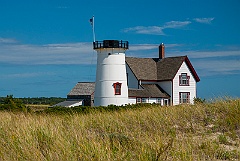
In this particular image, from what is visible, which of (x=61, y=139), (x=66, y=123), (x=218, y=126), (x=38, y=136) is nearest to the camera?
(x=61, y=139)

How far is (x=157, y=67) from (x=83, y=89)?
41.6 ft

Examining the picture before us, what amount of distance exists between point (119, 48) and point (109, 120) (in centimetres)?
2776

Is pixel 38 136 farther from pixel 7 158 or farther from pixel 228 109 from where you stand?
pixel 228 109

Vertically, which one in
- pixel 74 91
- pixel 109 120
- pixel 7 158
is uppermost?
pixel 74 91

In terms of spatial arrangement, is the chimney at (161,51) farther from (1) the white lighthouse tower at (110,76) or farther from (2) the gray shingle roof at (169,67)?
(1) the white lighthouse tower at (110,76)

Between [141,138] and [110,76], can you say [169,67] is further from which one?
[141,138]

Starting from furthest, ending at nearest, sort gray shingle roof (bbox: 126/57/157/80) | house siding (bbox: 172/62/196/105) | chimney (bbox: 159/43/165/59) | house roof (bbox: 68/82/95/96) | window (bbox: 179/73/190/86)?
house roof (bbox: 68/82/95/96)
chimney (bbox: 159/43/165/59)
window (bbox: 179/73/190/86)
house siding (bbox: 172/62/196/105)
gray shingle roof (bbox: 126/57/157/80)

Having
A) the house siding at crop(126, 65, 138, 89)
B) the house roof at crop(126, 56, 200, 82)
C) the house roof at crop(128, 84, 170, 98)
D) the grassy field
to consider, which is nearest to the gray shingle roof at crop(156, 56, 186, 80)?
the house roof at crop(126, 56, 200, 82)

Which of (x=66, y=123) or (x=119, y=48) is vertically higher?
(x=119, y=48)

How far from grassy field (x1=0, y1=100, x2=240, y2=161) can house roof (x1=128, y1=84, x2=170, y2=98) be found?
29.2m

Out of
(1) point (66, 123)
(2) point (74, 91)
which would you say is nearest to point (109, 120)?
(1) point (66, 123)

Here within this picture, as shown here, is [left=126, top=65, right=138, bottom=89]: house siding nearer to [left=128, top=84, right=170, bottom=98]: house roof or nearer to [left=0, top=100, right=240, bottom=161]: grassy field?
[left=128, top=84, right=170, bottom=98]: house roof

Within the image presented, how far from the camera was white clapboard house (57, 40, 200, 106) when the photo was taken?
40281 mm

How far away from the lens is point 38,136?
10242 millimetres
